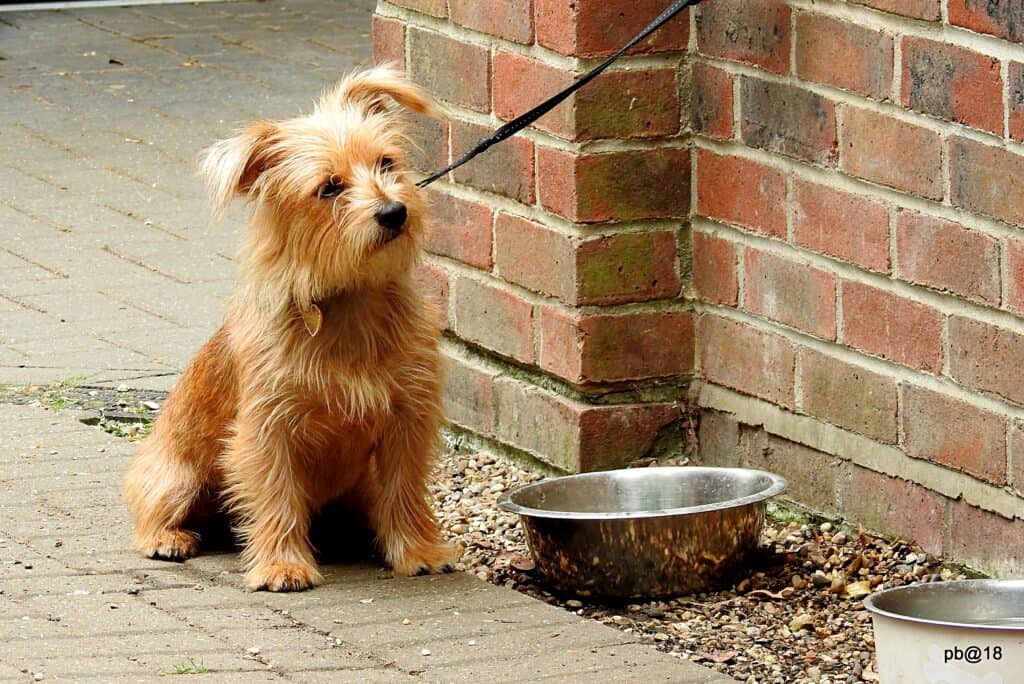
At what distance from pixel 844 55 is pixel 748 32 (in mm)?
344

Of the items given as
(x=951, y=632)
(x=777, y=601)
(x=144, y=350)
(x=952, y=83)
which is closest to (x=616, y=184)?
(x=952, y=83)

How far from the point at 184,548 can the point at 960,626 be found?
6.65 ft

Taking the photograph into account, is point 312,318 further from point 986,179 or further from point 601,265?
point 986,179

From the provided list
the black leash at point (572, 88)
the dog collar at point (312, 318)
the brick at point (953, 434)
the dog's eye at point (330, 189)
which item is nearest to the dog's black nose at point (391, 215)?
the dog's eye at point (330, 189)

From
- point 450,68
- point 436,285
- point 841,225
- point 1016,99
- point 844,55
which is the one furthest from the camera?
point 436,285

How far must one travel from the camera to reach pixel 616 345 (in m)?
5.00

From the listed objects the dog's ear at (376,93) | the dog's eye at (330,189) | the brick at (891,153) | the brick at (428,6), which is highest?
the brick at (428,6)

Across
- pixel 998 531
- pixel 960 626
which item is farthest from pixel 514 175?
pixel 960 626

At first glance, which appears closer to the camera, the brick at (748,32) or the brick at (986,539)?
the brick at (986,539)

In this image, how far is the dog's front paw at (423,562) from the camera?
15.1 ft

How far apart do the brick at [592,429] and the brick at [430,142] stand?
70cm

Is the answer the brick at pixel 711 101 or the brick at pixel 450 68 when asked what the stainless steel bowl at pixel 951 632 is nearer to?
the brick at pixel 711 101

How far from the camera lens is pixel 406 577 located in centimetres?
461

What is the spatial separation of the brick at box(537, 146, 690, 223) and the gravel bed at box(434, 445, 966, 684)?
2.71 ft
